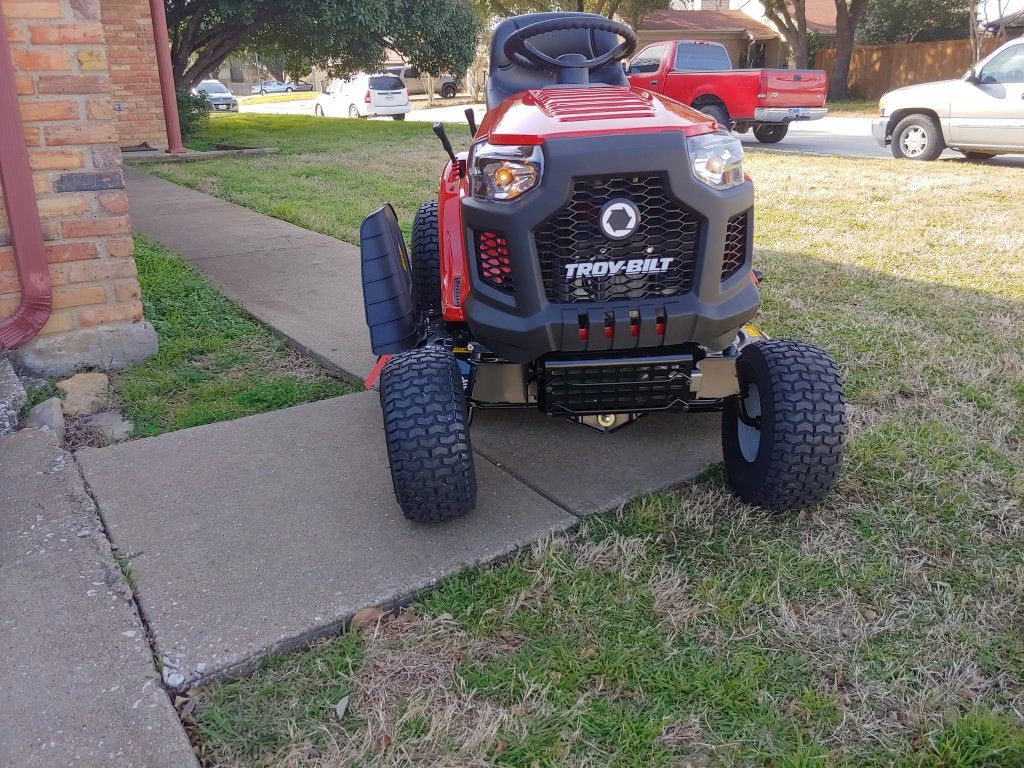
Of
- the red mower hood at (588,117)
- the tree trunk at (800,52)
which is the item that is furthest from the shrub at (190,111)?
the tree trunk at (800,52)

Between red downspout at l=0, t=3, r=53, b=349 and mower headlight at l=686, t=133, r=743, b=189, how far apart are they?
2873 millimetres

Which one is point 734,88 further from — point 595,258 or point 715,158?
point 595,258

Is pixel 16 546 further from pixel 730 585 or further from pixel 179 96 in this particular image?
pixel 179 96

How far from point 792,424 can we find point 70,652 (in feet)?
6.89

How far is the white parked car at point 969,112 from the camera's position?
33.5 ft

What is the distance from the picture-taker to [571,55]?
3.51 metres

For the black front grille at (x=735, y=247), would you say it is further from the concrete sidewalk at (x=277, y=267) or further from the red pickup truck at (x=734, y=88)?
the red pickup truck at (x=734, y=88)

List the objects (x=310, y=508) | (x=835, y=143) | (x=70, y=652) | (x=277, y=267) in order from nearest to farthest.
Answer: (x=70, y=652) < (x=310, y=508) < (x=277, y=267) < (x=835, y=143)

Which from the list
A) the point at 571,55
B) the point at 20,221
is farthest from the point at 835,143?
the point at 20,221

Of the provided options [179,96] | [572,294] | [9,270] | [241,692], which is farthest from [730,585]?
[179,96]

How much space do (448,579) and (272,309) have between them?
118 inches

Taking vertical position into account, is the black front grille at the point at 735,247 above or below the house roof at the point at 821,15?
below

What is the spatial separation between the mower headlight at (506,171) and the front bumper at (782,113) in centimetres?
1209

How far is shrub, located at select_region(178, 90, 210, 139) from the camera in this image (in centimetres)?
1560
